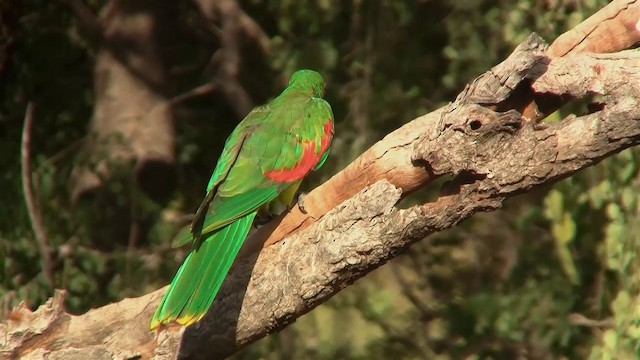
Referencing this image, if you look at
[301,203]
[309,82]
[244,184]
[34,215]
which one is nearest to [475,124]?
[301,203]

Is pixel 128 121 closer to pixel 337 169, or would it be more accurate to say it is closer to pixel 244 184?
pixel 337 169

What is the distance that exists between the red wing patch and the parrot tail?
449mm

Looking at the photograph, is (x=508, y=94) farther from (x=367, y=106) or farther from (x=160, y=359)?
(x=367, y=106)

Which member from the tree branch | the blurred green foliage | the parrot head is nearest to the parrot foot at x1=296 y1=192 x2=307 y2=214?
the parrot head

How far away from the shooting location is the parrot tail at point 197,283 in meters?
3.29

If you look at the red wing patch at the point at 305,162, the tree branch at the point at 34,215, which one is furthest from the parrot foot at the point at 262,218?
the tree branch at the point at 34,215

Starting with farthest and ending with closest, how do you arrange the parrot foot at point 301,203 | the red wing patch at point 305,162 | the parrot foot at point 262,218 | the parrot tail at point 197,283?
the parrot foot at point 262,218, the red wing patch at point 305,162, the parrot foot at point 301,203, the parrot tail at point 197,283

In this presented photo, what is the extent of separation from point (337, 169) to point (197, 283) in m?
2.32

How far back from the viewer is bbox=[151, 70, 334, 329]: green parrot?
3332mm

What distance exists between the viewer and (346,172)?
3521 mm

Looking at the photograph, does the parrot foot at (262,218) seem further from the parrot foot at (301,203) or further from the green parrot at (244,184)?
the parrot foot at (301,203)

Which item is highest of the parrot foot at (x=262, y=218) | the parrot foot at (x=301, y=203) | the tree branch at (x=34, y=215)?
the tree branch at (x=34, y=215)

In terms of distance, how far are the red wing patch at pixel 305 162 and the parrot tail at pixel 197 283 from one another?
0.45 meters

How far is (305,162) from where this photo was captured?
401 cm
